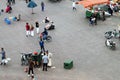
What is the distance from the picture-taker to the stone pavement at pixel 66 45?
104 feet

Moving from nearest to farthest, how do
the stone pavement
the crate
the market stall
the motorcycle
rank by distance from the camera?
the stone pavement < the crate < the motorcycle < the market stall

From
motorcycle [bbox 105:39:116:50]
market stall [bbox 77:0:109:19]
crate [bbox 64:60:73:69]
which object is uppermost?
market stall [bbox 77:0:109:19]

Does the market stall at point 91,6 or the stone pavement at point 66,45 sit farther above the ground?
the market stall at point 91,6

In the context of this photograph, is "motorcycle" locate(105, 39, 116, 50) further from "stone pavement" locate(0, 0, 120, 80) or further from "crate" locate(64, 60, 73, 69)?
"crate" locate(64, 60, 73, 69)

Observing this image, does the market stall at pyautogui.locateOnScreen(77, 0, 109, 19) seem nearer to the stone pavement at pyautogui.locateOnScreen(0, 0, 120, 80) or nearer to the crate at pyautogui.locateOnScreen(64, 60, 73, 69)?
the stone pavement at pyautogui.locateOnScreen(0, 0, 120, 80)

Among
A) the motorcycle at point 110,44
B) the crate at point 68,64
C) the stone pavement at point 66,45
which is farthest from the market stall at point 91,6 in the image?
the crate at point 68,64

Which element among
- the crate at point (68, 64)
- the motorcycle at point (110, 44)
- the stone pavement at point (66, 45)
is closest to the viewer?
the stone pavement at point (66, 45)

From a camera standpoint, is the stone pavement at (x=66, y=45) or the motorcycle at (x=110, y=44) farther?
the motorcycle at (x=110, y=44)

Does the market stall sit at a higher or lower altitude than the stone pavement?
higher

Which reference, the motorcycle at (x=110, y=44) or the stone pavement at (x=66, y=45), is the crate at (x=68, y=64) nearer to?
the stone pavement at (x=66, y=45)

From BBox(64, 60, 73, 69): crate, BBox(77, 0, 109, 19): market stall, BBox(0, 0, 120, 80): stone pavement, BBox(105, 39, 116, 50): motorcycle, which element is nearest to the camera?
BBox(0, 0, 120, 80): stone pavement

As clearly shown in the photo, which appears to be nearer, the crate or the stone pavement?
the stone pavement

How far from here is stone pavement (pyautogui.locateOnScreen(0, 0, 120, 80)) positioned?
104ft

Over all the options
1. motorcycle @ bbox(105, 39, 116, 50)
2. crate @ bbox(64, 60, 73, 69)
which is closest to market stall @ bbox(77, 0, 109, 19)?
motorcycle @ bbox(105, 39, 116, 50)
